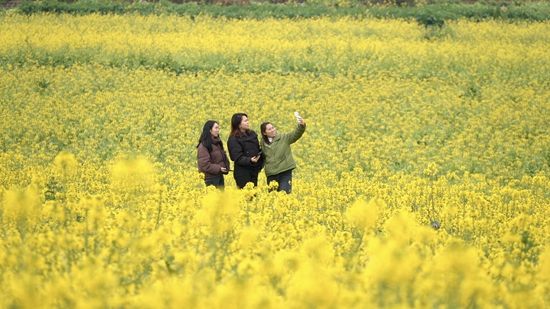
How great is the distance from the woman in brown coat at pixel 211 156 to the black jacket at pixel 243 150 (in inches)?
5.0

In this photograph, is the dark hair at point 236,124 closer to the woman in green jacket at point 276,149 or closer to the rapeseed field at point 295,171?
the woman in green jacket at point 276,149

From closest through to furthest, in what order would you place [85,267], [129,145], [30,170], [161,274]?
[85,267], [161,274], [30,170], [129,145]

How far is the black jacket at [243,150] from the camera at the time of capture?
8.97 metres

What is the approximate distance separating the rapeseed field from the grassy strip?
1.02m

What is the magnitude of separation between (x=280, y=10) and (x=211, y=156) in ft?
68.3

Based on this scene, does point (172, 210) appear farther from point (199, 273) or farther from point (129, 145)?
point (129, 145)

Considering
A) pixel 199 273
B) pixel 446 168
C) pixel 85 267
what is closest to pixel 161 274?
pixel 199 273

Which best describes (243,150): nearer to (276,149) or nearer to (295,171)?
(276,149)

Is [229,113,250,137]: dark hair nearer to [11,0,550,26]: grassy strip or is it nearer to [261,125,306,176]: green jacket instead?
[261,125,306,176]: green jacket

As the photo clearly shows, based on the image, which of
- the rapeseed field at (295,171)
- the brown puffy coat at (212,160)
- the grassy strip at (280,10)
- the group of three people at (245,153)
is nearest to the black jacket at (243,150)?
the group of three people at (245,153)

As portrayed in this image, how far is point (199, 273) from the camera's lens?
4.24 metres

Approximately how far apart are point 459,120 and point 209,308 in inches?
537

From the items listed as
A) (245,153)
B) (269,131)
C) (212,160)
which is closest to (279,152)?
(269,131)

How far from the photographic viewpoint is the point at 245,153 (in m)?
9.06
